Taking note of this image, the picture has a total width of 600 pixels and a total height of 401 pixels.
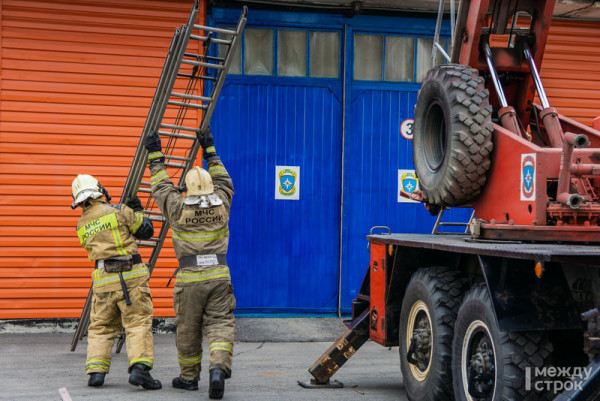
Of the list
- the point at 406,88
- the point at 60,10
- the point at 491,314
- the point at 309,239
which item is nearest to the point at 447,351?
the point at 491,314

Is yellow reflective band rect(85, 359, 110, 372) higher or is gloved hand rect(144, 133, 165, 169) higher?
gloved hand rect(144, 133, 165, 169)

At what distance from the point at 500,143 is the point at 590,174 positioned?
871mm

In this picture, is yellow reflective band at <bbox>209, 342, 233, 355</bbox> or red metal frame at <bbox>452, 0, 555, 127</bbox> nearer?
red metal frame at <bbox>452, 0, 555, 127</bbox>

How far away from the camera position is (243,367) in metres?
8.29

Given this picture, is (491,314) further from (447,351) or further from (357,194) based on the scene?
(357,194)

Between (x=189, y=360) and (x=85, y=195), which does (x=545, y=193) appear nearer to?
(x=189, y=360)

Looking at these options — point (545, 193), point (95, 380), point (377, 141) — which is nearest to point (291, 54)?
point (377, 141)

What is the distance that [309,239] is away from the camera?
1088 centimetres

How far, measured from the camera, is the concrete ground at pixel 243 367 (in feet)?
22.8

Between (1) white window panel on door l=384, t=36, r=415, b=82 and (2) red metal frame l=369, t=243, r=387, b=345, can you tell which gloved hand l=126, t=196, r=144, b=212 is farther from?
(1) white window panel on door l=384, t=36, r=415, b=82

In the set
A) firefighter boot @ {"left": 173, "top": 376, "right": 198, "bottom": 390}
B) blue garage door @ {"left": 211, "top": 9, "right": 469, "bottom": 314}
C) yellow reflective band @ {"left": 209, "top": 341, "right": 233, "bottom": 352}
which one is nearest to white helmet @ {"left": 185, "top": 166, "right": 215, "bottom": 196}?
yellow reflective band @ {"left": 209, "top": 341, "right": 233, "bottom": 352}

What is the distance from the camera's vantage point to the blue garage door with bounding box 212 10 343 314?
1071 centimetres

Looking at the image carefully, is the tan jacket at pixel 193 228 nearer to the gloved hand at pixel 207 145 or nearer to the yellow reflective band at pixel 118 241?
the gloved hand at pixel 207 145

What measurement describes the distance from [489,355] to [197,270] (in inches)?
109
